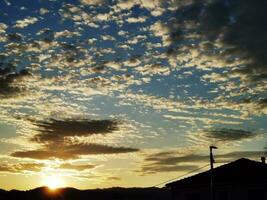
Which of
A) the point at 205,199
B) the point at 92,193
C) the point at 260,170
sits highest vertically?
the point at 92,193

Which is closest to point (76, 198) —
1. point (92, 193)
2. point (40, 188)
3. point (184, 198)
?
point (92, 193)

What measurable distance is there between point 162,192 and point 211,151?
156 metres

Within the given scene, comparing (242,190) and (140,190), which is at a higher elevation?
(140,190)

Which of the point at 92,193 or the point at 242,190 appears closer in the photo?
the point at 242,190

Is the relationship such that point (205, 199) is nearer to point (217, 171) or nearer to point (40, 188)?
point (217, 171)

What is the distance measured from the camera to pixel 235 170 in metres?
35.9

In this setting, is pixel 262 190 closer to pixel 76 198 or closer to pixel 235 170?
pixel 235 170

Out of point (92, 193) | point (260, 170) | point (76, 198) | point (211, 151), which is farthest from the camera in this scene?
point (92, 193)

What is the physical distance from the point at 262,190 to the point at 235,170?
162 inches

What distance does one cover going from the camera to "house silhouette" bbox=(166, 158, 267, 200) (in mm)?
32375

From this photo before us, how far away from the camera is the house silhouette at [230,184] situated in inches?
1275

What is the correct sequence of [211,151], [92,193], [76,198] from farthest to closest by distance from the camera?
[92,193] < [76,198] < [211,151]

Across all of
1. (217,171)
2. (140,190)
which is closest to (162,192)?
(140,190)

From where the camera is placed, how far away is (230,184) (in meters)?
33.8
